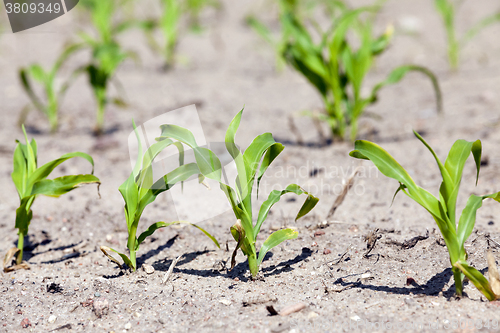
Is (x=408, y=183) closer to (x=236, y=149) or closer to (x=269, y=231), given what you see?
(x=236, y=149)


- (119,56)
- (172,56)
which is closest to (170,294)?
(119,56)

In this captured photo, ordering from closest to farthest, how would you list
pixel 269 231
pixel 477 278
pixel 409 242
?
1. pixel 477 278
2. pixel 409 242
3. pixel 269 231

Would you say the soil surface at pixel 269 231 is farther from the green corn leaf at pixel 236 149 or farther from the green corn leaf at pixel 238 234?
the green corn leaf at pixel 236 149

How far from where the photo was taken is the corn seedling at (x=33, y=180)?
157cm

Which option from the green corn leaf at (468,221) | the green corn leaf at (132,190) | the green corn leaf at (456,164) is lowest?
the green corn leaf at (468,221)

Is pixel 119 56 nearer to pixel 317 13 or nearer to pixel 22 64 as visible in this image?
pixel 22 64

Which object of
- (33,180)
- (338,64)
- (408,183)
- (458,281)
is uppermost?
(338,64)

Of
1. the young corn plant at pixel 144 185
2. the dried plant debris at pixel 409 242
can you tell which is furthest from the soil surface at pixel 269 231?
the young corn plant at pixel 144 185

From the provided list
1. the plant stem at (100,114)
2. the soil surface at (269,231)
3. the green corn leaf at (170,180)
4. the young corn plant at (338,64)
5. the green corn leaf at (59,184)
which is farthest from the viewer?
the plant stem at (100,114)

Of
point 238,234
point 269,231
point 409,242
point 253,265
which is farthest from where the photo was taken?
point 269,231

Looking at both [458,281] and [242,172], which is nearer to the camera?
[458,281]

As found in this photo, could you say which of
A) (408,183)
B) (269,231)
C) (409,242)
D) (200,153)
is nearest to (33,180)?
(200,153)

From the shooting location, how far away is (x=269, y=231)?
6.33ft

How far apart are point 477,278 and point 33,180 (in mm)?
1517
